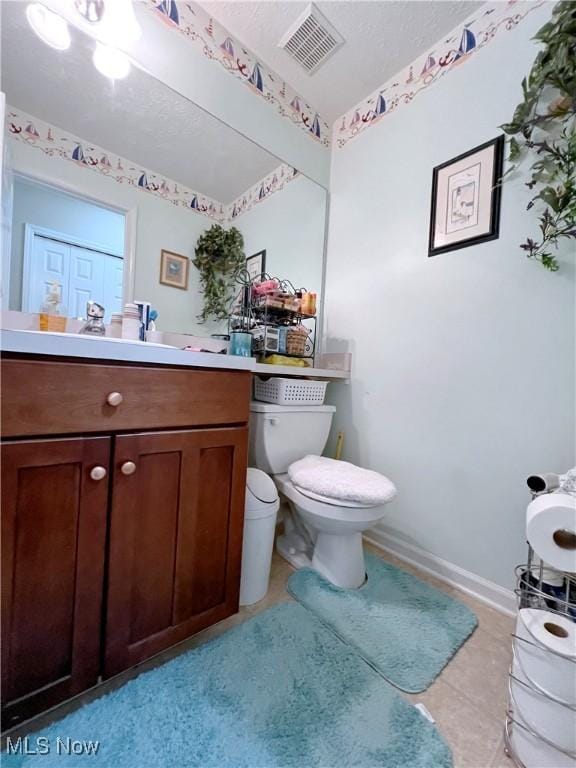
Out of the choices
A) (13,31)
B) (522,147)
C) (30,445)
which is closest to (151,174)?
(13,31)

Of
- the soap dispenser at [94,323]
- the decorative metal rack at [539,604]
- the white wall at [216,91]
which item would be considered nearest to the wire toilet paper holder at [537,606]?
the decorative metal rack at [539,604]

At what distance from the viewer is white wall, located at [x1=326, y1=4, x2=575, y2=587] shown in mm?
1063

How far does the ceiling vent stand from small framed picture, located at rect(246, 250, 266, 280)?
33.5 inches

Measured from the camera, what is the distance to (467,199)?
1222 mm

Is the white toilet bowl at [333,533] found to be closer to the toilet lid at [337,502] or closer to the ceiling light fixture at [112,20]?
the toilet lid at [337,502]

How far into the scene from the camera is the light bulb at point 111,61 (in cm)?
110

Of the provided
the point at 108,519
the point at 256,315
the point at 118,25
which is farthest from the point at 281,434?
the point at 118,25

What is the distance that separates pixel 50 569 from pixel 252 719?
572mm

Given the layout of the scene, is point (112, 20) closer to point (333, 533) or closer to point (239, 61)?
point (239, 61)

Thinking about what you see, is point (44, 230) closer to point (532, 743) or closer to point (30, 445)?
point (30, 445)

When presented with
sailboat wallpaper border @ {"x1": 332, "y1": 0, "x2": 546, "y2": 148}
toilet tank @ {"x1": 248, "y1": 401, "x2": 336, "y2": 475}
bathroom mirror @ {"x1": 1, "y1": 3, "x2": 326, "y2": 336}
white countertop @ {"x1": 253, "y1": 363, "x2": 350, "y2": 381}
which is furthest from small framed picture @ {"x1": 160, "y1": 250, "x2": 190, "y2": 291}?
sailboat wallpaper border @ {"x1": 332, "y1": 0, "x2": 546, "y2": 148}

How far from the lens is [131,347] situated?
0.69 metres

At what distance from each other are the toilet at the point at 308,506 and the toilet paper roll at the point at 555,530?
41 centimetres

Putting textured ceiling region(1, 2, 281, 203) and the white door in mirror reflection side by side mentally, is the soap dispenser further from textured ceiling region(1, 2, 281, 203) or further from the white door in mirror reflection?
textured ceiling region(1, 2, 281, 203)
